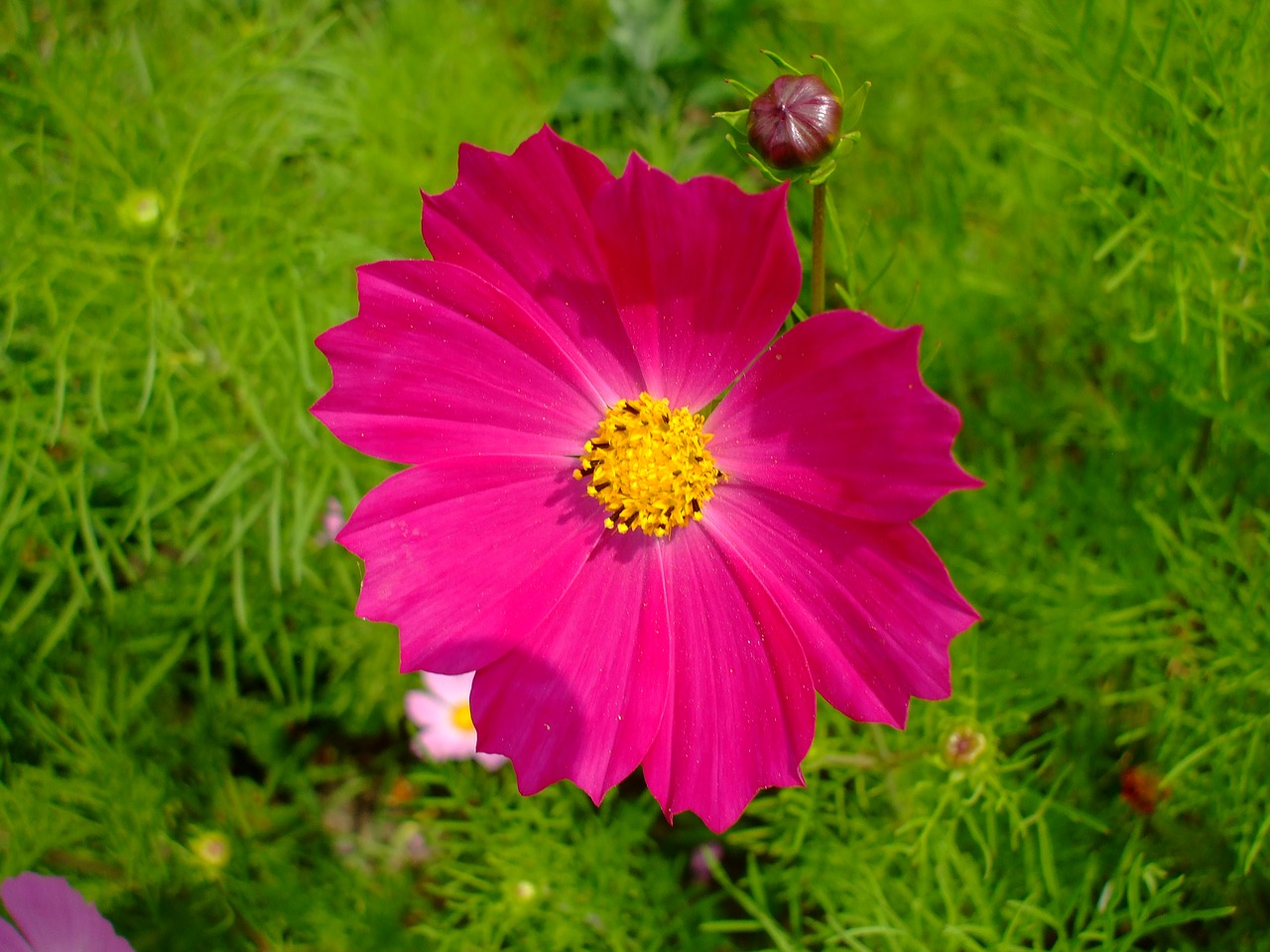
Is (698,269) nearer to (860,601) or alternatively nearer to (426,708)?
(860,601)

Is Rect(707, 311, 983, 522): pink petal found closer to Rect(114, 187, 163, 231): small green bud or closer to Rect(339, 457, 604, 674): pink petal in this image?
Rect(339, 457, 604, 674): pink petal

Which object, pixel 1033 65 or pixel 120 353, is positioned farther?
pixel 1033 65

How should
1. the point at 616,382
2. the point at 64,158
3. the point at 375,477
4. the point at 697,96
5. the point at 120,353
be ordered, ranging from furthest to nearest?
the point at 697,96
the point at 64,158
the point at 375,477
the point at 120,353
the point at 616,382

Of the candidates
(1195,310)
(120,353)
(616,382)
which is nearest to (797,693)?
(616,382)

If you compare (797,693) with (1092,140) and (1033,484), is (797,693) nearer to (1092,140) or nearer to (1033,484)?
(1033,484)

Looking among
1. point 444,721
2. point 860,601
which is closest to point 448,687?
point 444,721

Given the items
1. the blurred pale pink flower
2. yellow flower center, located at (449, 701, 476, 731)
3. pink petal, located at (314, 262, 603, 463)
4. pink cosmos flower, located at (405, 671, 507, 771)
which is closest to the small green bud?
the blurred pale pink flower
